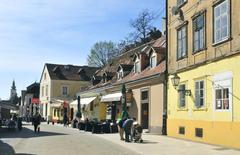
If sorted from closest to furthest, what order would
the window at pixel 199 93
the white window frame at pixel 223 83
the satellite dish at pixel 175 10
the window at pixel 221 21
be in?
1. the white window frame at pixel 223 83
2. the window at pixel 221 21
3. the window at pixel 199 93
4. the satellite dish at pixel 175 10

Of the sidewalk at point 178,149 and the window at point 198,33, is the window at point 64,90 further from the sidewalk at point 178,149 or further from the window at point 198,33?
the sidewalk at point 178,149

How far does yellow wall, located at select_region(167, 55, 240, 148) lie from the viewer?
2133 cm

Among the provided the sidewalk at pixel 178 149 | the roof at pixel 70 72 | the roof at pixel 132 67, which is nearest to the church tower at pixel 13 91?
the roof at pixel 70 72

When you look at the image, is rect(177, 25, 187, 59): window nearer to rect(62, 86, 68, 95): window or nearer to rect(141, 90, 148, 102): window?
rect(141, 90, 148, 102): window

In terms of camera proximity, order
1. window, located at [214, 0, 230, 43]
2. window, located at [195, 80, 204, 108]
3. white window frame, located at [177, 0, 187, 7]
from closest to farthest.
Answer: window, located at [214, 0, 230, 43], window, located at [195, 80, 204, 108], white window frame, located at [177, 0, 187, 7]

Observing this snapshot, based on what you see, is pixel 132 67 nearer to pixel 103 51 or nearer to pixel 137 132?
pixel 137 132

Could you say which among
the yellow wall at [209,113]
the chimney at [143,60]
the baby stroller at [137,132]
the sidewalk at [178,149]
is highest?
the chimney at [143,60]

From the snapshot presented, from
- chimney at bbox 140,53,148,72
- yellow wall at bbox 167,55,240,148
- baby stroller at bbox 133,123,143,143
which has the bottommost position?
baby stroller at bbox 133,123,143,143

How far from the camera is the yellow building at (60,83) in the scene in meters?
81.8

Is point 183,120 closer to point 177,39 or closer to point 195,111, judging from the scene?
point 195,111

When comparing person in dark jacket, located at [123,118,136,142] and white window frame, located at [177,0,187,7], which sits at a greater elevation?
white window frame, located at [177,0,187,7]

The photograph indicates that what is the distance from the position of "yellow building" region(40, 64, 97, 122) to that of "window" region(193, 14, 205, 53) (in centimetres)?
5293

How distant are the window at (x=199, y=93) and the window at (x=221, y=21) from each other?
2.97 metres

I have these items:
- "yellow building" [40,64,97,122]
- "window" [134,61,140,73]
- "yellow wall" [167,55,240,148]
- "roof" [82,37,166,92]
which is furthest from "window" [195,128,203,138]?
"yellow building" [40,64,97,122]
